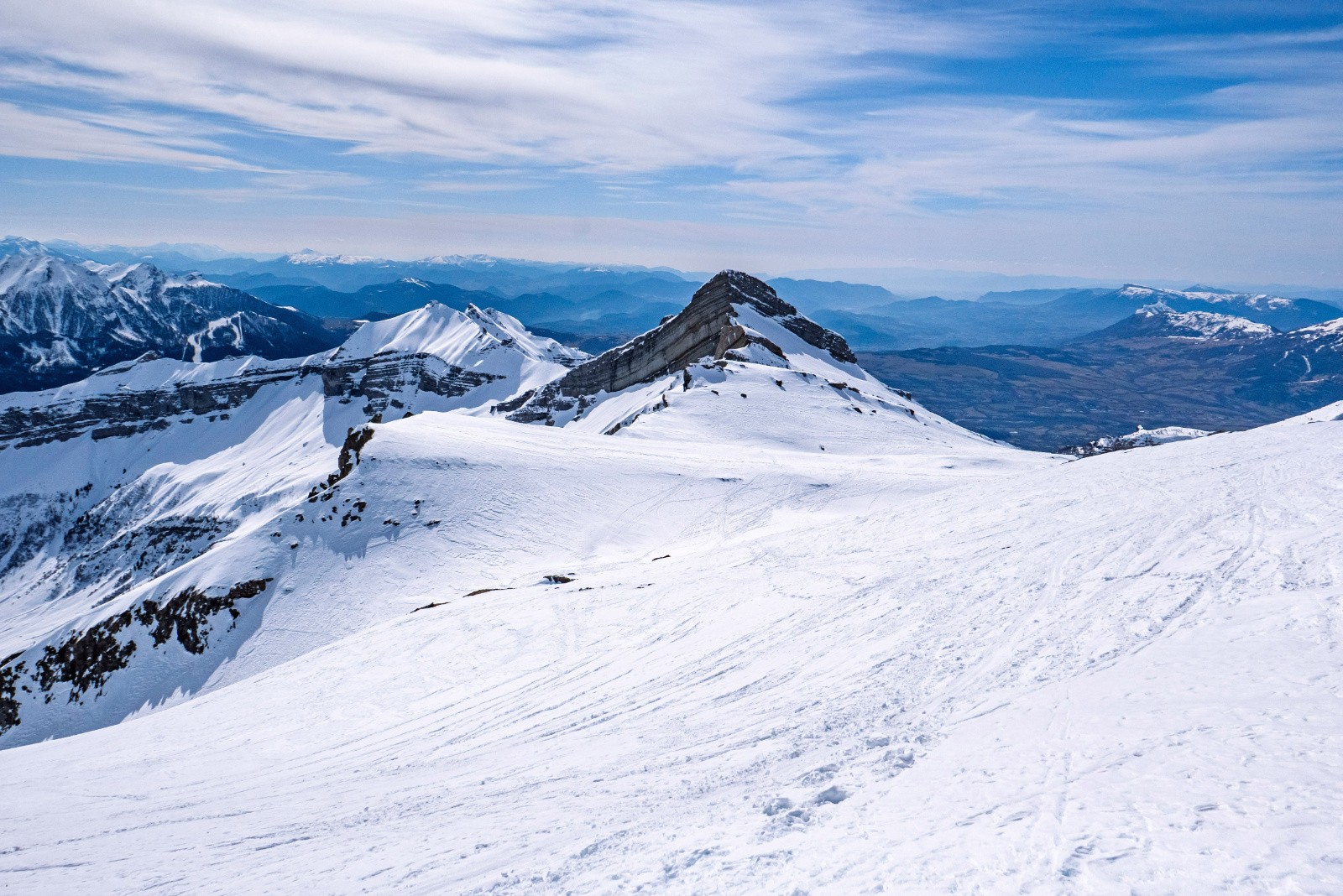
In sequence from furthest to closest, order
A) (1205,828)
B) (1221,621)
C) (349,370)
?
(349,370), (1221,621), (1205,828)

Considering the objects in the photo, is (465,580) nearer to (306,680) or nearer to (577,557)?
(577,557)

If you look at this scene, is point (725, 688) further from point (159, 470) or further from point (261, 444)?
point (159, 470)

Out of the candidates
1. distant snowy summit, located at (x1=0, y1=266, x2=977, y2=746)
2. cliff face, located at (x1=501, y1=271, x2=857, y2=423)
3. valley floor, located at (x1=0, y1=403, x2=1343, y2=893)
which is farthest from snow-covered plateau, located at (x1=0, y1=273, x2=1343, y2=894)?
cliff face, located at (x1=501, y1=271, x2=857, y2=423)

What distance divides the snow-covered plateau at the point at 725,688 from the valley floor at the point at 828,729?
77mm

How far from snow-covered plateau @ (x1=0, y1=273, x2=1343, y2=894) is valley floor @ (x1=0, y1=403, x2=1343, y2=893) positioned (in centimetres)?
8

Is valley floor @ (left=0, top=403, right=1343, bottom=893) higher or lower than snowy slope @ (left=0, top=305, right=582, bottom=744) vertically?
higher

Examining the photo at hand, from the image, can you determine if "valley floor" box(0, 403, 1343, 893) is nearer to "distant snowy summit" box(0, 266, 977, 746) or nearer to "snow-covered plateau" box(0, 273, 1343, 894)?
"snow-covered plateau" box(0, 273, 1343, 894)

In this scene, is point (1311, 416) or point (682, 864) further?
point (1311, 416)

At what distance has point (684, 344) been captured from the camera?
86.4 meters

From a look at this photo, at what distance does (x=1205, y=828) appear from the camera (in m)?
7.42

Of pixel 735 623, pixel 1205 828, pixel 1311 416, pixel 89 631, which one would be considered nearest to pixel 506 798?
pixel 735 623

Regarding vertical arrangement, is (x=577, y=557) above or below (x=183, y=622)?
above

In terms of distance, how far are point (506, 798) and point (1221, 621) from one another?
13.6 meters

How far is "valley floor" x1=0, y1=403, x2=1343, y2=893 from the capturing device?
8102mm
